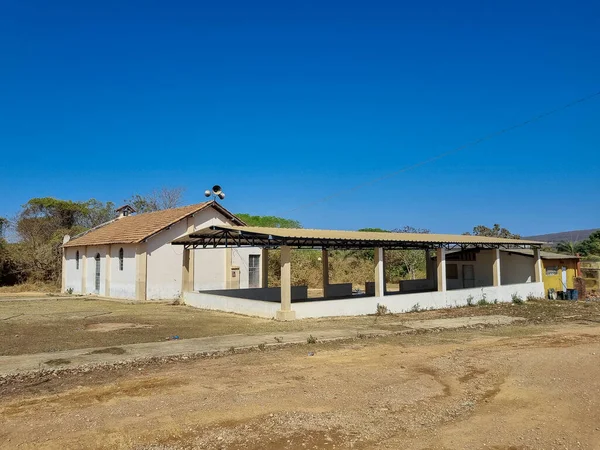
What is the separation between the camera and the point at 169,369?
909cm

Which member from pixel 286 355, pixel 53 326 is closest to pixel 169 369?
pixel 286 355

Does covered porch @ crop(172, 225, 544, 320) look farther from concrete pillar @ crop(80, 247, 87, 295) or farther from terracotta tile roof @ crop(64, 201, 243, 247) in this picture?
concrete pillar @ crop(80, 247, 87, 295)

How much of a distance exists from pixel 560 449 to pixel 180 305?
20088 millimetres

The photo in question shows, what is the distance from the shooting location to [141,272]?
2542 centimetres

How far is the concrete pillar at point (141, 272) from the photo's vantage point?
82.8 feet

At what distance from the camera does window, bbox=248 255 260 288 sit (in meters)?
30.4

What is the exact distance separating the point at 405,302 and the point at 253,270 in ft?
43.2

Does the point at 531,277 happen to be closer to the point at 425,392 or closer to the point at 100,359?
the point at 425,392

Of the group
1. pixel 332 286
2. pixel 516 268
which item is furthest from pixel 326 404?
pixel 516 268

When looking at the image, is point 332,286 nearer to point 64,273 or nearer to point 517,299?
point 517,299

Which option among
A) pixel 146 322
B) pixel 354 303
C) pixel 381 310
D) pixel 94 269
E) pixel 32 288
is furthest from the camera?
pixel 32 288

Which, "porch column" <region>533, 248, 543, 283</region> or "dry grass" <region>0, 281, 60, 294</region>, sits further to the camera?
"dry grass" <region>0, 281, 60, 294</region>

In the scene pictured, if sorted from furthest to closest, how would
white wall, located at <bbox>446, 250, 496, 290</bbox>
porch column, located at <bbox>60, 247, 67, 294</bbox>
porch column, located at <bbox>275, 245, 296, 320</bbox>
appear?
1. porch column, located at <bbox>60, 247, 67, 294</bbox>
2. white wall, located at <bbox>446, 250, 496, 290</bbox>
3. porch column, located at <bbox>275, 245, 296, 320</bbox>

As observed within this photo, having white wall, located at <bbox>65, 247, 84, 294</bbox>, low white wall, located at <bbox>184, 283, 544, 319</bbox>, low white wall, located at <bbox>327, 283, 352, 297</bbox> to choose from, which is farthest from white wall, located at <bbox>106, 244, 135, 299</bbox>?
low white wall, located at <bbox>327, 283, 352, 297</bbox>
